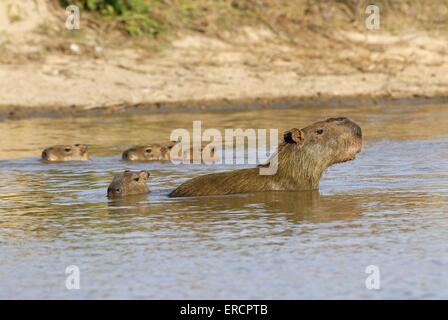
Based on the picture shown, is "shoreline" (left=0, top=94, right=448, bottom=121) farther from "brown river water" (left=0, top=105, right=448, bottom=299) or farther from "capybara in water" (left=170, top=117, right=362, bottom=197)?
"capybara in water" (left=170, top=117, right=362, bottom=197)

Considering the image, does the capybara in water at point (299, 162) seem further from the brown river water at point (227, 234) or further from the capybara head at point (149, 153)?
the capybara head at point (149, 153)

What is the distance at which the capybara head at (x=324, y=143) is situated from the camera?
1108cm

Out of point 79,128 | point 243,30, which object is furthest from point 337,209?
point 243,30

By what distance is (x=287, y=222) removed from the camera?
9922mm

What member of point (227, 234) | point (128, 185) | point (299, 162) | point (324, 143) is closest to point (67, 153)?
point (128, 185)

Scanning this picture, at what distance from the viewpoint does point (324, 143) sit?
11102 mm

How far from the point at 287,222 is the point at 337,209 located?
0.73m

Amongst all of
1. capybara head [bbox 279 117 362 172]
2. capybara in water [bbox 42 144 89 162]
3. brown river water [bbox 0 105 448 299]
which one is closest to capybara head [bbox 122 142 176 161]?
brown river water [bbox 0 105 448 299]

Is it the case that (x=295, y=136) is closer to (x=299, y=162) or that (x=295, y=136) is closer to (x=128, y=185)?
(x=299, y=162)

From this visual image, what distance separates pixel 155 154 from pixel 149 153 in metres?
0.08

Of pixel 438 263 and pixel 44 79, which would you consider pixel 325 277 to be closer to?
pixel 438 263

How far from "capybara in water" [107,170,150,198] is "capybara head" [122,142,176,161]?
9.23ft

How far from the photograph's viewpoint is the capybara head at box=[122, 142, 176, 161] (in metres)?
14.6

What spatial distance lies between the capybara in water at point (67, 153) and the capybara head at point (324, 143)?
161 inches
